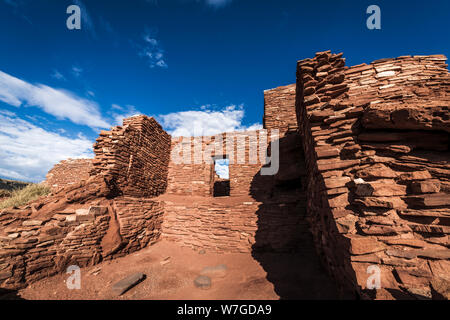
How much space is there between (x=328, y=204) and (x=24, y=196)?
30.6 ft

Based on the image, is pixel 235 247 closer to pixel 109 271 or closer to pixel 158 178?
pixel 109 271

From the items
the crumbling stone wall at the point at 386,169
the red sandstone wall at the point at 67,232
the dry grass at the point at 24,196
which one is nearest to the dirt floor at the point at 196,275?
the red sandstone wall at the point at 67,232

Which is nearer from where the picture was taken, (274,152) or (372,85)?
(372,85)

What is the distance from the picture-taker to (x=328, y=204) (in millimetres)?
2658

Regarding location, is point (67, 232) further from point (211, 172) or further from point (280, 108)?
point (280, 108)

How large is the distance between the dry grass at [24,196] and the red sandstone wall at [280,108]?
37.6 feet

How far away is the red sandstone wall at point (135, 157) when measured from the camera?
664cm

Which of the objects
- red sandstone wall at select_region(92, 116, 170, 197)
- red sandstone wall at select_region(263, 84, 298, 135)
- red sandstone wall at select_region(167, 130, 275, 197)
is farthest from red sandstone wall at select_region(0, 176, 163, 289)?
red sandstone wall at select_region(263, 84, 298, 135)

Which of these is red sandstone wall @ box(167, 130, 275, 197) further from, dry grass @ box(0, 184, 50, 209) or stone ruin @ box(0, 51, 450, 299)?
dry grass @ box(0, 184, 50, 209)

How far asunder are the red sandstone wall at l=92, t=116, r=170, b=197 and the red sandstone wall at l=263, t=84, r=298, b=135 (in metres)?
7.07

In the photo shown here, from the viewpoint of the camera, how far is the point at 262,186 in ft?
31.0

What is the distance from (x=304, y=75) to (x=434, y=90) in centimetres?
215
